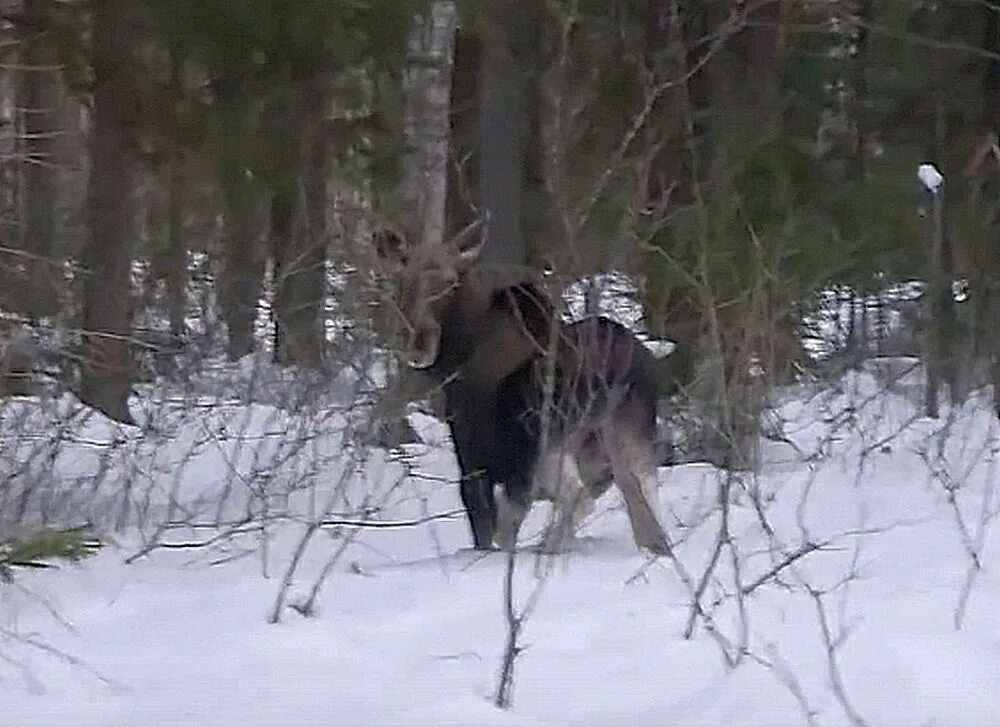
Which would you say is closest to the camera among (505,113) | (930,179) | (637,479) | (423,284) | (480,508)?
(637,479)

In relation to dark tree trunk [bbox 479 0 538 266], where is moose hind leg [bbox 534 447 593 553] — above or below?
below

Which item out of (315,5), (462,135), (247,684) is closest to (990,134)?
(462,135)

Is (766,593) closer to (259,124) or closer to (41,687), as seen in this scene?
(41,687)

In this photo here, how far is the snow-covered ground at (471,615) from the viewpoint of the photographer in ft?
15.5

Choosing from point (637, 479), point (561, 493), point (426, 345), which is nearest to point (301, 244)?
point (426, 345)

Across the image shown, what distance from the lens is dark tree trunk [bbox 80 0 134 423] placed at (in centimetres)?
959

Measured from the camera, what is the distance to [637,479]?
25.0 feet

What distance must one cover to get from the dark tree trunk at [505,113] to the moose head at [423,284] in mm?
2684

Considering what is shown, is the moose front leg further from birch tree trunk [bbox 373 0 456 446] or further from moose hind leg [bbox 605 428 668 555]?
birch tree trunk [bbox 373 0 456 446]

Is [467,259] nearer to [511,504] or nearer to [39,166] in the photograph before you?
[511,504]

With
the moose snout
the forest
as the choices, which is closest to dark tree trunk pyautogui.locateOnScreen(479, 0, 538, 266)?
the forest

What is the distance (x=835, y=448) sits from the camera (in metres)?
10.6

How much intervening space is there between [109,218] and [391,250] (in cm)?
408

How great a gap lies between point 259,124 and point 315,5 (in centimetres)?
81
